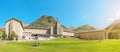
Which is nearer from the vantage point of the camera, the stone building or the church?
the stone building

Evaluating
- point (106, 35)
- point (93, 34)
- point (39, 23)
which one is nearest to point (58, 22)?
point (93, 34)

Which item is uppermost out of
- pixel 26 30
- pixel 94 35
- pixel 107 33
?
pixel 26 30

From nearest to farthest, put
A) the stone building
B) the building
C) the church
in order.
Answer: the building, the stone building, the church

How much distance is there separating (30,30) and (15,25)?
1594cm

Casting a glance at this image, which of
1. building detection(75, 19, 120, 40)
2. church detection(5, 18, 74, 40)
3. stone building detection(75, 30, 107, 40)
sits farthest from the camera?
church detection(5, 18, 74, 40)

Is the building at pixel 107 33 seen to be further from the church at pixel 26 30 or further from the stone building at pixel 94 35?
the church at pixel 26 30

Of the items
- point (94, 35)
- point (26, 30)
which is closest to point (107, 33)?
point (94, 35)

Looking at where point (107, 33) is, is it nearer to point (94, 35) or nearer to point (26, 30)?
point (94, 35)

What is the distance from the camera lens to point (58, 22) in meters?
118

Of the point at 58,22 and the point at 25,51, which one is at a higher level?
the point at 58,22

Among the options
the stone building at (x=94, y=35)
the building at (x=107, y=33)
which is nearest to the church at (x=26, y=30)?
the stone building at (x=94, y=35)

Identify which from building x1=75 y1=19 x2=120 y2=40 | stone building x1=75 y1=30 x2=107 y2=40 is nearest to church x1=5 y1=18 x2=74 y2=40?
stone building x1=75 y1=30 x2=107 y2=40

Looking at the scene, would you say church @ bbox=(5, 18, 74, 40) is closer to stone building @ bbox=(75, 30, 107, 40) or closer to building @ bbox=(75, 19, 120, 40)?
stone building @ bbox=(75, 30, 107, 40)

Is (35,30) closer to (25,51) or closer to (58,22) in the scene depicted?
(58,22)
